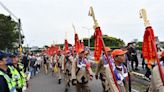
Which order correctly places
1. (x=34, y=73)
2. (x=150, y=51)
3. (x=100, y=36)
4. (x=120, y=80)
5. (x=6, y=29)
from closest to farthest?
1. (x=150, y=51)
2. (x=120, y=80)
3. (x=100, y=36)
4. (x=34, y=73)
5. (x=6, y=29)

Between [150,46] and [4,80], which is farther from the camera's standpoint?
[150,46]

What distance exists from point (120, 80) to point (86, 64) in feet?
16.4

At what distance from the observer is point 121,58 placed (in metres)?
8.52

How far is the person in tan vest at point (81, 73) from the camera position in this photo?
13203mm

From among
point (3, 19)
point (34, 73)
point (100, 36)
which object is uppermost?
point (3, 19)

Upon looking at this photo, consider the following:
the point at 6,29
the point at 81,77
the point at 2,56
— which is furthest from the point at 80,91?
the point at 6,29

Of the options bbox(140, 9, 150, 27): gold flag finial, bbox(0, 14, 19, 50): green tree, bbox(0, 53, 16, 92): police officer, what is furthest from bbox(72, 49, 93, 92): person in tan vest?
bbox(0, 14, 19, 50): green tree

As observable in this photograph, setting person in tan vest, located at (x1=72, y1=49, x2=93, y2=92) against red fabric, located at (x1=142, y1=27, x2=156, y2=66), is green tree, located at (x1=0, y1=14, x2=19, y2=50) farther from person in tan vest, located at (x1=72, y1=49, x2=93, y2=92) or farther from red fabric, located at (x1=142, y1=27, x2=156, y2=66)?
red fabric, located at (x1=142, y1=27, x2=156, y2=66)

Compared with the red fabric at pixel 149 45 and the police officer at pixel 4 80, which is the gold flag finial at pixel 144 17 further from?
the police officer at pixel 4 80

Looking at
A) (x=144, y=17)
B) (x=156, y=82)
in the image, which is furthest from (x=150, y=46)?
(x=156, y=82)

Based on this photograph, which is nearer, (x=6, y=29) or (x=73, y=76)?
(x=73, y=76)

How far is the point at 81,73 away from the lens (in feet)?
43.7

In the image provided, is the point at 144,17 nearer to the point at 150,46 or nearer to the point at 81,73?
the point at 150,46

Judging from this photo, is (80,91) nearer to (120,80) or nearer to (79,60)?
(79,60)
